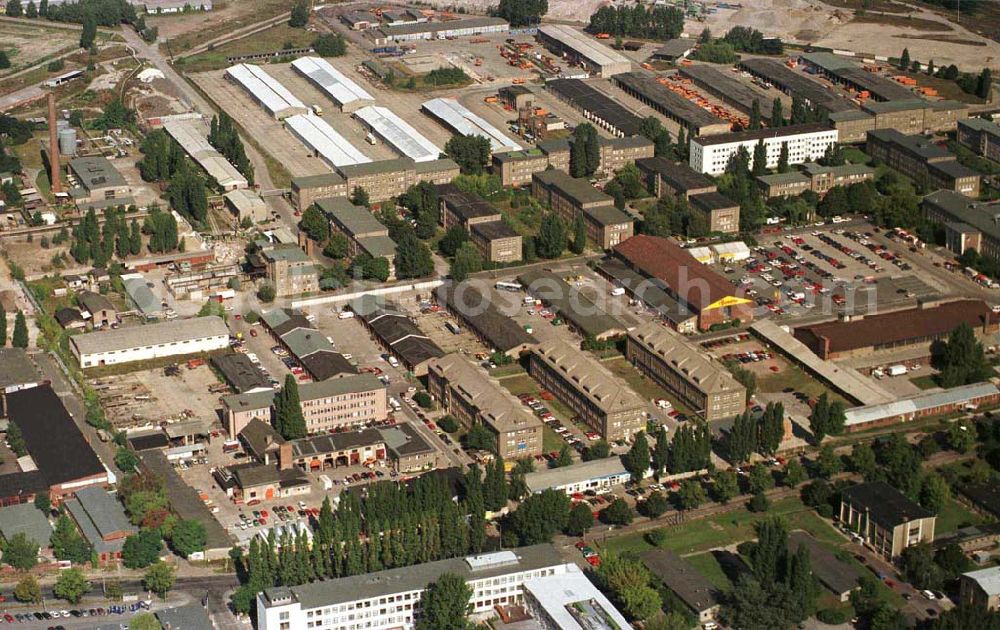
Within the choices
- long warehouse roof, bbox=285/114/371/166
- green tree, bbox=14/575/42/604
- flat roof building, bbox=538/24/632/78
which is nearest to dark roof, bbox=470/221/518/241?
long warehouse roof, bbox=285/114/371/166

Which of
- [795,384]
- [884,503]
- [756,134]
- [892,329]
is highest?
[756,134]

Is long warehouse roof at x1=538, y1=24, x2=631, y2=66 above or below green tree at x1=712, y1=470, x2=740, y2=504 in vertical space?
above

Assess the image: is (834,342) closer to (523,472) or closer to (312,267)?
(523,472)

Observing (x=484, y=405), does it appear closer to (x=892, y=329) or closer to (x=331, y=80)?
(x=892, y=329)

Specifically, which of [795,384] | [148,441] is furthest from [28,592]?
[795,384]

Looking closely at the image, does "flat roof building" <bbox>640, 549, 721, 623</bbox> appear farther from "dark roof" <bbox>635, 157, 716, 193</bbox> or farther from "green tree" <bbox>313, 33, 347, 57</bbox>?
"green tree" <bbox>313, 33, 347, 57</bbox>

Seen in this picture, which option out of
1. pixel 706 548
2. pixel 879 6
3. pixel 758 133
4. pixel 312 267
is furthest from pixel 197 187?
pixel 879 6
